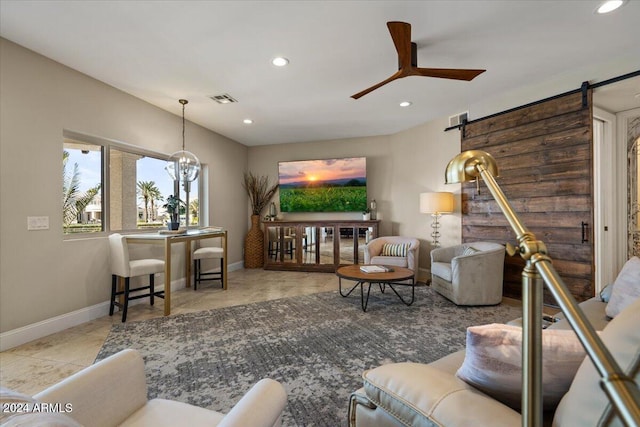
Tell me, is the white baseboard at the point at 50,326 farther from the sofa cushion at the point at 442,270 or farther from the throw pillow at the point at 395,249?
the sofa cushion at the point at 442,270

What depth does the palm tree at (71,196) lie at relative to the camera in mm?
3209

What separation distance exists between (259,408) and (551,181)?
4039mm

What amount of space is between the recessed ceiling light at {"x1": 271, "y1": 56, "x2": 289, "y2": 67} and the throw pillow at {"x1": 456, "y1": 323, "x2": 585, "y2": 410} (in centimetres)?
290

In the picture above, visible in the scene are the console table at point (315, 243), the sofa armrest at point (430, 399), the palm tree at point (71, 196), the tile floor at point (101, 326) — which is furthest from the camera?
the console table at point (315, 243)

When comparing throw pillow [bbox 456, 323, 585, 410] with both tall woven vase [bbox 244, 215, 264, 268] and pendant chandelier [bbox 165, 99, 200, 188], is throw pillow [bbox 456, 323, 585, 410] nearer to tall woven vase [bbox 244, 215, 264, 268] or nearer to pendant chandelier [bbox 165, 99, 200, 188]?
pendant chandelier [bbox 165, 99, 200, 188]

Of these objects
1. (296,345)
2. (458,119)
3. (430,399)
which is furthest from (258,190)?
(430,399)

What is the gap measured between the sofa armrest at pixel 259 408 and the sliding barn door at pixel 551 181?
3003mm

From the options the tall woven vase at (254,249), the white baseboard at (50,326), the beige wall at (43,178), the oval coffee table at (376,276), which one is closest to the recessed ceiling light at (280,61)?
the beige wall at (43,178)

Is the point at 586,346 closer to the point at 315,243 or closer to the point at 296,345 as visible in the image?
the point at 296,345

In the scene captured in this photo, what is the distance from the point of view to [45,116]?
9.62 feet

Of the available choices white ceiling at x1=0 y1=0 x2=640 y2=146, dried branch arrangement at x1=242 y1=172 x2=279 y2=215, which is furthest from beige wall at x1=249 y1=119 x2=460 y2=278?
white ceiling at x1=0 y1=0 x2=640 y2=146

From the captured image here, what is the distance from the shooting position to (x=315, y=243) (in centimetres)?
589

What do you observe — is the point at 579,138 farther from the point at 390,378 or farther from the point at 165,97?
the point at 165,97

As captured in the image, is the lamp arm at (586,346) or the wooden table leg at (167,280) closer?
the lamp arm at (586,346)
